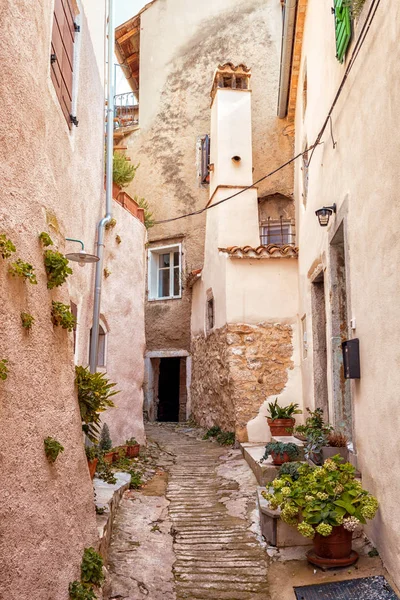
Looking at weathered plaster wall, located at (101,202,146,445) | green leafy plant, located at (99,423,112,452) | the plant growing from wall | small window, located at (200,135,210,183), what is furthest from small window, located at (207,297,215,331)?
small window, located at (200,135,210,183)

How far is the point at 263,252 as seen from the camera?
35.5ft

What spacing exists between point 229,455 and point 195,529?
11.5 feet

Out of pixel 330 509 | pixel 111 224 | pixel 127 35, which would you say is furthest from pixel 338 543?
pixel 127 35

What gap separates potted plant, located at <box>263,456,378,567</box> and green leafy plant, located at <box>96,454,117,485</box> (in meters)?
2.89

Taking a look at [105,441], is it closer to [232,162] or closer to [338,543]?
[338,543]

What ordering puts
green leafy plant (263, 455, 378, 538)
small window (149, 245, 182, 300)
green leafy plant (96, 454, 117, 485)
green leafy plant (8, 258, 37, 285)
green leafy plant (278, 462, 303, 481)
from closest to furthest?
green leafy plant (8, 258, 37, 285)
green leafy plant (263, 455, 378, 538)
green leafy plant (278, 462, 303, 481)
green leafy plant (96, 454, 117, 485)
small window (149, 245, 182, 300)

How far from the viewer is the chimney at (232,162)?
11867mm

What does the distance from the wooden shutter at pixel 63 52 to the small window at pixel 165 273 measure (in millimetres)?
9422

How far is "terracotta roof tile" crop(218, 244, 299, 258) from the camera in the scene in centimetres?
1075

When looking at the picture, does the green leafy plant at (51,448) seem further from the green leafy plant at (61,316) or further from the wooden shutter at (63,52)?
the wooden shutter at (63,52)

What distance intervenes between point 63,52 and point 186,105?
11.1 meters

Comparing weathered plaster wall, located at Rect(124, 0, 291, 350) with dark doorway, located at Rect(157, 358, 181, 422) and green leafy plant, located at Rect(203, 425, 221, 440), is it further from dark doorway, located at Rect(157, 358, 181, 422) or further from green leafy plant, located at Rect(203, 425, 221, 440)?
green leafy plant, located at Rect(203, 425, 221, 440)

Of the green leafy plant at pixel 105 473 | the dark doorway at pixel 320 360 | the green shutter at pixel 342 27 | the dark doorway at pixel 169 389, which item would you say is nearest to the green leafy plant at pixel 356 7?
the green shutter at pixel 342 27

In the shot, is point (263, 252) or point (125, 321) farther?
point (263, 252)
